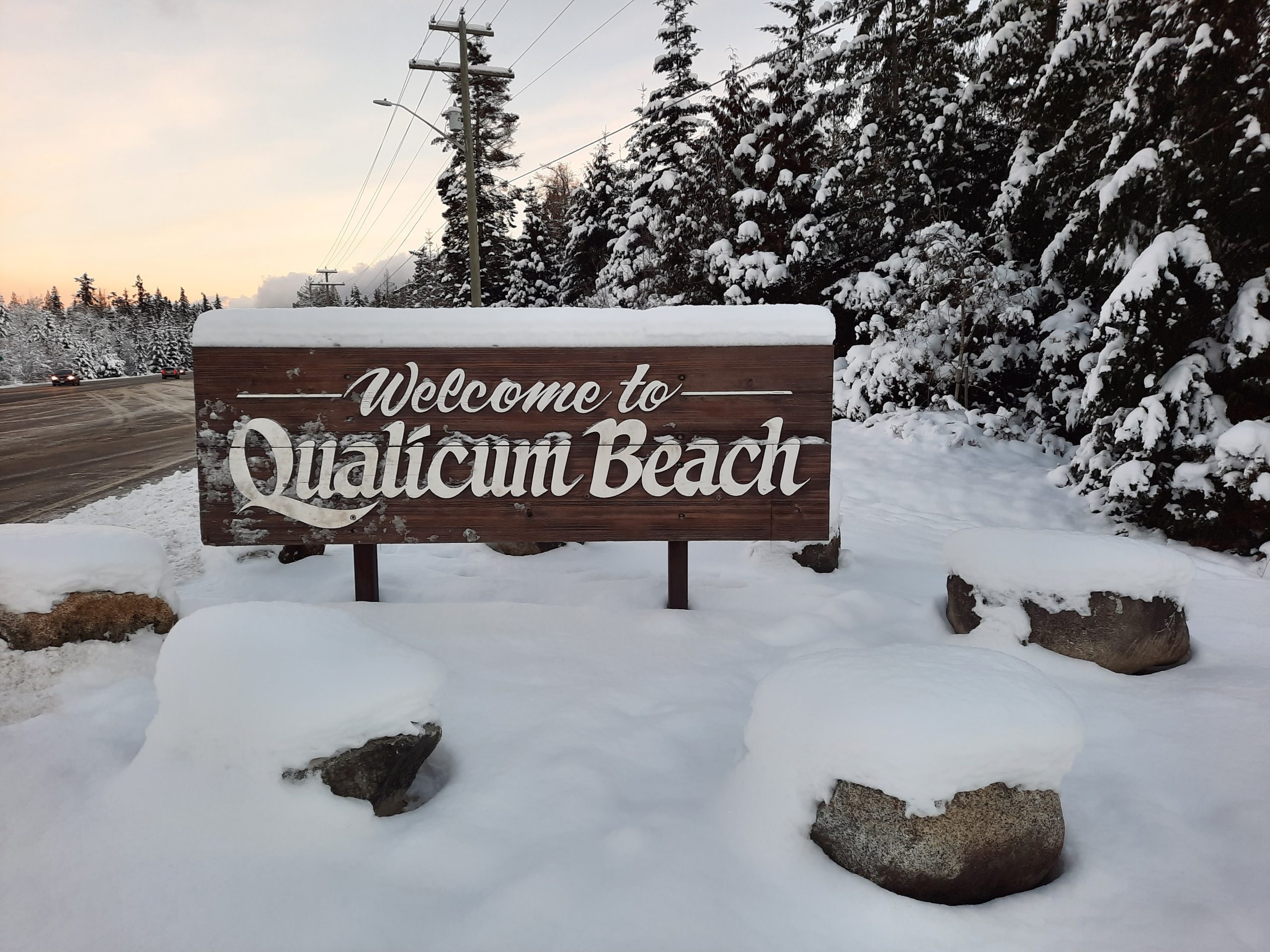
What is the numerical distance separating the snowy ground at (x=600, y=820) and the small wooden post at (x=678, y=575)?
175 millimetres

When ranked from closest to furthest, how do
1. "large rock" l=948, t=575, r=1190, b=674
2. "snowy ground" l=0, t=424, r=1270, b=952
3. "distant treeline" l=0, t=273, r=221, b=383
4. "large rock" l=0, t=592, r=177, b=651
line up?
1. "snowy ground" l=0, t=424, r=1270, b=952
2. "large rock" l=0, t=592, r=177, b=651
3. "large rock" l=948, t=575, r=1190, b=674
4. "distant treeline" l=0, t=273, r=221, b=383

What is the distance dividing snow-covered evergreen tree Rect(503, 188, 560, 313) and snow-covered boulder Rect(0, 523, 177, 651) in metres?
27.3

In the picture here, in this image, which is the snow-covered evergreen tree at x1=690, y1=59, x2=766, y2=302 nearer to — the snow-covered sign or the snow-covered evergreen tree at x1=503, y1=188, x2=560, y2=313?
the snow-covered sign

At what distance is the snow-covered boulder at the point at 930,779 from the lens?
2.25m

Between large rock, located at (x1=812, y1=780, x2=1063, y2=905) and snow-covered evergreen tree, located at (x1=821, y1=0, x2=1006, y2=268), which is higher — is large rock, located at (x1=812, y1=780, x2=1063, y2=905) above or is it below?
below

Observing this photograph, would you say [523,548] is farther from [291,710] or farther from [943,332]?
[943,332]

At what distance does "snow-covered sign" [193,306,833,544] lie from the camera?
4.15 meters

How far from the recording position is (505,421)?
4219 mm

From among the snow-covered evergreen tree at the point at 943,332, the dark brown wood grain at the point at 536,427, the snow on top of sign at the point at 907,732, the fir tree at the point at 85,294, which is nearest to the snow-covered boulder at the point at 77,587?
the dark brown wood grain at the point at 536,427

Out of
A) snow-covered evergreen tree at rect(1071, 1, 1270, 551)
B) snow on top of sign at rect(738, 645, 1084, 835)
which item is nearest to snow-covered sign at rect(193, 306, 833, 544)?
snow on top of sign at rect(738, 645, 1084, 835)

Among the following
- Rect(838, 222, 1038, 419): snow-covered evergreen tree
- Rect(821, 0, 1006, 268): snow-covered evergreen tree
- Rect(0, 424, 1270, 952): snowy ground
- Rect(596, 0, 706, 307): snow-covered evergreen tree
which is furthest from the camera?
Rect(596, 0, 706, 307): snow-covered evergreen tree

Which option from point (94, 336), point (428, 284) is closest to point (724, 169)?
point (428, 284)

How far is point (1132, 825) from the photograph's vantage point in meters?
2.61

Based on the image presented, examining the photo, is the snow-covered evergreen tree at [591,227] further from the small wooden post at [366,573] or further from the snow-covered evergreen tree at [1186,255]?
the small wooden post at [366,573]
